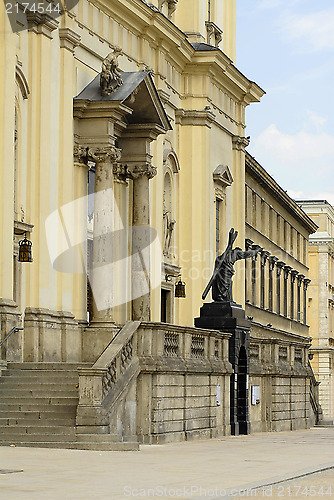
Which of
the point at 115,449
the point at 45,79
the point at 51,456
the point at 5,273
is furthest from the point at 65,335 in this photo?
the point at 51,456

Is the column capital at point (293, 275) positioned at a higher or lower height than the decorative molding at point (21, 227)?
higher

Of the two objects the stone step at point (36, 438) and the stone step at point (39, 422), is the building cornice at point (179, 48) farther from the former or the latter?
the stone step at point (36, 438)

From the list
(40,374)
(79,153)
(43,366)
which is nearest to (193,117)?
(79,153)

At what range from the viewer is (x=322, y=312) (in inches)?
3964

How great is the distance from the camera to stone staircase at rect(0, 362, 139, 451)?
23344 millimetres

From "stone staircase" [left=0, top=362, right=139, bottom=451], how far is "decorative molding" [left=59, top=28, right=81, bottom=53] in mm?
8959

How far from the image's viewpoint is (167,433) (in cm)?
2691

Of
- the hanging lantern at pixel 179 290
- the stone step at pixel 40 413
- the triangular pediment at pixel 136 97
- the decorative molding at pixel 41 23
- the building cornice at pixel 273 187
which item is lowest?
the stone step at pixel 40 413

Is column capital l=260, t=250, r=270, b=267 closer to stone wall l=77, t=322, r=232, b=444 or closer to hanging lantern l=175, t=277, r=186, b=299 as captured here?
hanging lantern l=175, t=277, r=186, b=299

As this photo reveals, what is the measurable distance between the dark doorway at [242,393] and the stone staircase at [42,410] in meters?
7.73

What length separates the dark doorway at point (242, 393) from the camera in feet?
113

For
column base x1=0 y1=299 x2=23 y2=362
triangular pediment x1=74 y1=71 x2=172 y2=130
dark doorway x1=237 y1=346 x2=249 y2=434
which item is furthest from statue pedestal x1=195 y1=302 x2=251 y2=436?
column base x1=0 y1=299 x2=23 y2=362

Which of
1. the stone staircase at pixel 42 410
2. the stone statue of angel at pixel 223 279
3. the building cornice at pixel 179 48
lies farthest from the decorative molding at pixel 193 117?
the stone staircase at pixel 42 410

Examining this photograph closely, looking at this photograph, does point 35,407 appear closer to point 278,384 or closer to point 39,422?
point 39,422
